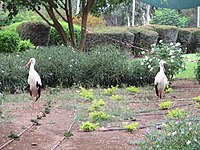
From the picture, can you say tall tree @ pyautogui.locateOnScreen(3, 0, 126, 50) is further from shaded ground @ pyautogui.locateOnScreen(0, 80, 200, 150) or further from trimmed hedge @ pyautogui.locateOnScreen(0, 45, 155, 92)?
shaded ground @ pyautogui.locateOnScreen(0, 80, 200, 150)

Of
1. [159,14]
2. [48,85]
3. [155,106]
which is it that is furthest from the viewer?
[159,14]

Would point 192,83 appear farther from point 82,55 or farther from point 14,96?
point 14,96

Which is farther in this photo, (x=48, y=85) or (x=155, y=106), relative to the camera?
(x=48, y=85)

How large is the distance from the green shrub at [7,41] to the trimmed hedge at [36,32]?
12.4 feet

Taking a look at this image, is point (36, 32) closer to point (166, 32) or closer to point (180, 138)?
point (166, 32)

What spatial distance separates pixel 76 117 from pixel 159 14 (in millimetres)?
28721

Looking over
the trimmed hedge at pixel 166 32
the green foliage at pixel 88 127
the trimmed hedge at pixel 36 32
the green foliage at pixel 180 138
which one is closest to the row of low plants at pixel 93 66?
the green foliage at pixel 88 127

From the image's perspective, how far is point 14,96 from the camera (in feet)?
30.8

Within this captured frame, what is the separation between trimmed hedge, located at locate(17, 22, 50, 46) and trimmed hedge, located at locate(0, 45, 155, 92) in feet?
19.3

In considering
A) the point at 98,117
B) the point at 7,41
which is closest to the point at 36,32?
the point at 7,41

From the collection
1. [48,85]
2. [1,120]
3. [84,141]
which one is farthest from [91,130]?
[48,85]

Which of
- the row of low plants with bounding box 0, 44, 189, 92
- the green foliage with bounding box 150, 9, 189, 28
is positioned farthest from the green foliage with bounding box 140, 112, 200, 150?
the green foliage with bounding box 150, 9, 189, 28

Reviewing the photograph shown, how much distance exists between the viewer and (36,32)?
58.7 ft

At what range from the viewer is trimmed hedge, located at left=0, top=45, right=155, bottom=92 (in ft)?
36.3
